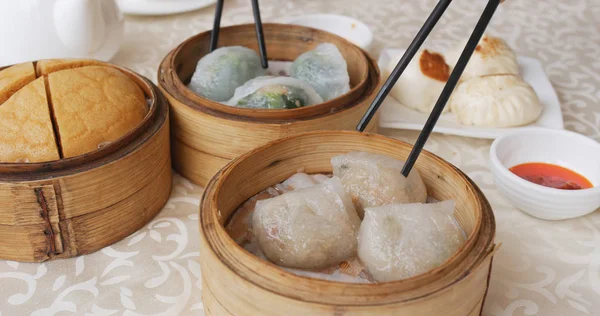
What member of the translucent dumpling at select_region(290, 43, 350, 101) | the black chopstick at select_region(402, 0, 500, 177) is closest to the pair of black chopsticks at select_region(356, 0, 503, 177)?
the black chopstick at select_region(402, 0, 500, 177)

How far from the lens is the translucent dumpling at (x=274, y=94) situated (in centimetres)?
154

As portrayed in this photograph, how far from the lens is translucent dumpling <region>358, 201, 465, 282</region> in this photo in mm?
1058

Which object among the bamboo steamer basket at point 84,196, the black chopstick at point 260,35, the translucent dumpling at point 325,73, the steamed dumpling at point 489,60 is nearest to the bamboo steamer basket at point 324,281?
the bamboo steamer basket at point 84,196

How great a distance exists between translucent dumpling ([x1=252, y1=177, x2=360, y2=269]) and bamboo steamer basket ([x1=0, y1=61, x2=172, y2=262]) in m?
0.38

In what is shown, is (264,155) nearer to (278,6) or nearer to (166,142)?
(166,142)

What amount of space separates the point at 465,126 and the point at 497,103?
12cm

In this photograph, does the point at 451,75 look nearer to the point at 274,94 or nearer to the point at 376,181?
the point at 376,181

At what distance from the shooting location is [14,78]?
4.72 ft

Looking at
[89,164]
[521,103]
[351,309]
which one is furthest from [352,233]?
[521,103]

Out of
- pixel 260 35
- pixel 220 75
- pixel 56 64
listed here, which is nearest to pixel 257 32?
pixel 260 35

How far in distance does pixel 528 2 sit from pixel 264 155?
2.17 metres

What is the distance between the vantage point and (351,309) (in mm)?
914

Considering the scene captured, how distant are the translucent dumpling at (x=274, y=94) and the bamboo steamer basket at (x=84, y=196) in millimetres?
204

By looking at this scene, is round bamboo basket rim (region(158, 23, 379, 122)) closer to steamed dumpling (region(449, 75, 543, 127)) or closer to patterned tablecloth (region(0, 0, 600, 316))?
patterned tablecloth (region(0, 0, 600, 316))
